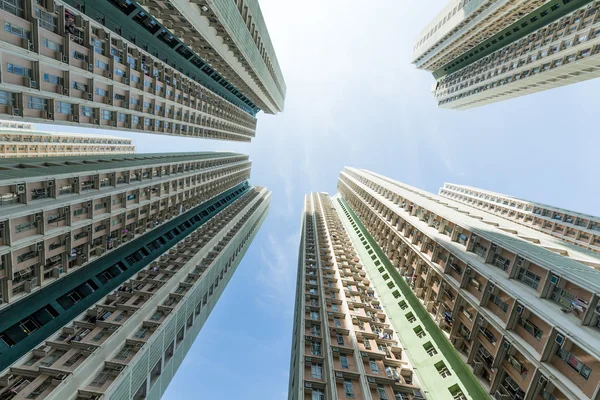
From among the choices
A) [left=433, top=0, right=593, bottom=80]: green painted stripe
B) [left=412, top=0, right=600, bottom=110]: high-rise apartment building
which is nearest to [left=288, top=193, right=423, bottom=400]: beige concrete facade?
[left=412, top=0, right=600, bottom=110]: high-rise apartment building

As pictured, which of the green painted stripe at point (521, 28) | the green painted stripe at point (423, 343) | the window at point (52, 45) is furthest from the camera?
the green painted stripe at point (521, 28)

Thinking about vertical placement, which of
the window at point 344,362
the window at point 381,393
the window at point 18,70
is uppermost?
the window at point 18,70

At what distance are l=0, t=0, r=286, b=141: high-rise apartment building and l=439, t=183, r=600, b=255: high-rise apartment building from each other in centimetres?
9593

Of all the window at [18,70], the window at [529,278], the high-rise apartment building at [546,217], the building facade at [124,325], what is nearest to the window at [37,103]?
the window at [18,70]

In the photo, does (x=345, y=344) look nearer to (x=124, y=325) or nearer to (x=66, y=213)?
(x=124, y=325)

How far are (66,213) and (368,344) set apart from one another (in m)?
39.6

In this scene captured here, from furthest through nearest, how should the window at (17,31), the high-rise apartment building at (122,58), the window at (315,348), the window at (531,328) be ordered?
the window at (315,348) < the high-rise apartment building at (122,58) < the window at (17,31) < the window at (531,328)

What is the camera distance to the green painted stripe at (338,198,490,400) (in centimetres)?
2715

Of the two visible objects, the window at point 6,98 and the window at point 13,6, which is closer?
the window at point 13,6

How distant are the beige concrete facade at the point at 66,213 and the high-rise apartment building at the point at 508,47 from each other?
87.5 meters

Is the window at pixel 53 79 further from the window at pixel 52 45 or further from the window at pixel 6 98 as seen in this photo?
the window at pixel 6 98

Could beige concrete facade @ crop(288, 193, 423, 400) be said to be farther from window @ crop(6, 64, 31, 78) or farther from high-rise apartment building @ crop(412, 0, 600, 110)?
high-rise apartment building @ crop(412, 0, 600, 110)

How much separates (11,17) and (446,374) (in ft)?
175

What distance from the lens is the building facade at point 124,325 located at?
24906 millimetres
